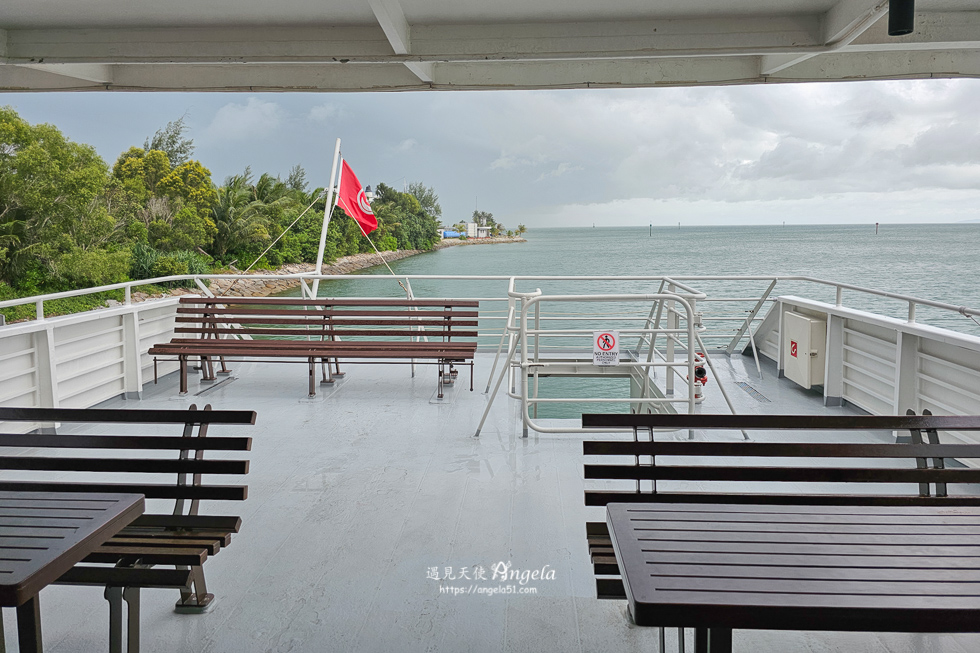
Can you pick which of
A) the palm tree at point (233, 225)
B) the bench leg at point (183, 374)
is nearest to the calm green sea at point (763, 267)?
the palm tree at point (233, 225)

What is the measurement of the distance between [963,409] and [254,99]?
367ft

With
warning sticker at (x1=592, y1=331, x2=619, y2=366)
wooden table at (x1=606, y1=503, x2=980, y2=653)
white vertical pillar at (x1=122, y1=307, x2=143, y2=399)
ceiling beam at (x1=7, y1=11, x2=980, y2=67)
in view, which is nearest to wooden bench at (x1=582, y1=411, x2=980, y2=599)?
wooden table at (x1=606, y1=503, x2=980, y2=653)

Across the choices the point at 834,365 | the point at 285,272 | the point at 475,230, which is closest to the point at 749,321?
the point at 834,365

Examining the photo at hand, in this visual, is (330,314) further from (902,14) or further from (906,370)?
(902,14)

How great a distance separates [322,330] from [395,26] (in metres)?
3.24

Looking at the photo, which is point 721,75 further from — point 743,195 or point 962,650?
point 743,195

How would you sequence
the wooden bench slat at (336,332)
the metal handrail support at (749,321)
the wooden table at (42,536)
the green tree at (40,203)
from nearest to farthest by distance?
the wooden table at (42,536) < the wooden bench slat at (336,332) < the metal handrail support at (749,321) < the green tree at (40,203)

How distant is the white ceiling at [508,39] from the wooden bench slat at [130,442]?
216cm

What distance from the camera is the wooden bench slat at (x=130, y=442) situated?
2150mm

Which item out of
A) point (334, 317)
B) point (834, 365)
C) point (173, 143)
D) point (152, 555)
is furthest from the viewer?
point (173, 143)

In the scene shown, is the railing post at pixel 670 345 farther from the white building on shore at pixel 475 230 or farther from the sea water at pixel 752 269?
the white building on shore at pixel 475 230

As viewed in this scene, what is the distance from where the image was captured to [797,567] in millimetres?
1400

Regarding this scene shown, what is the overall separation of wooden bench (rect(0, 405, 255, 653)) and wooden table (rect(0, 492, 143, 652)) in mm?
266

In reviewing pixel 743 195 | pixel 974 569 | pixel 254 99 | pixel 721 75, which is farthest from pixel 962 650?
pixel 254 99
